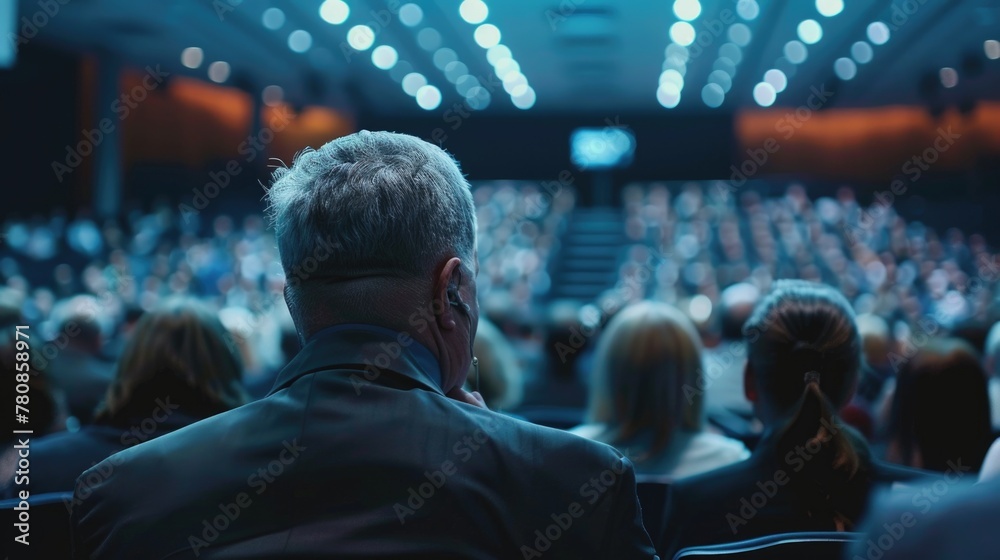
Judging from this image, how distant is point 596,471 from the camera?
2.86 ft

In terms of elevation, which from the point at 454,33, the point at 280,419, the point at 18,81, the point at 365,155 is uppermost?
the point at 454,33

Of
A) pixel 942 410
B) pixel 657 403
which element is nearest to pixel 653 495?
pixel 657 403

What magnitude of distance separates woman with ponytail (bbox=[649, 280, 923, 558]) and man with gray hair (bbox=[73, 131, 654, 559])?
825 millimetres

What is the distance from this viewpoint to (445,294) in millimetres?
1012

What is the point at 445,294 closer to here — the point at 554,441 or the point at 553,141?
the point at 554,441

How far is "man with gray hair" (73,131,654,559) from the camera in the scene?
2.82 feet

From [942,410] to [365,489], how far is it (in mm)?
1861

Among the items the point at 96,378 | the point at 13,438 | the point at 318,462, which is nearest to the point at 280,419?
the point at 318,462

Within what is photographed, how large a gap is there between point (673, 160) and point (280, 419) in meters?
19.5

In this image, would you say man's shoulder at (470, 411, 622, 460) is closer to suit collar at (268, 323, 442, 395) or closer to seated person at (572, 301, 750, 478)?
suit collar at (268, 323, 442, 395)

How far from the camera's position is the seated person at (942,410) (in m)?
2.17

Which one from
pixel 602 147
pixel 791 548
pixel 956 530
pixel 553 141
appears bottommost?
pixel 791 548

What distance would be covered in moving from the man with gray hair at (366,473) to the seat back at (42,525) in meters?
0.54

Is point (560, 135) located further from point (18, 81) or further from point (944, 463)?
point (944, 463)
